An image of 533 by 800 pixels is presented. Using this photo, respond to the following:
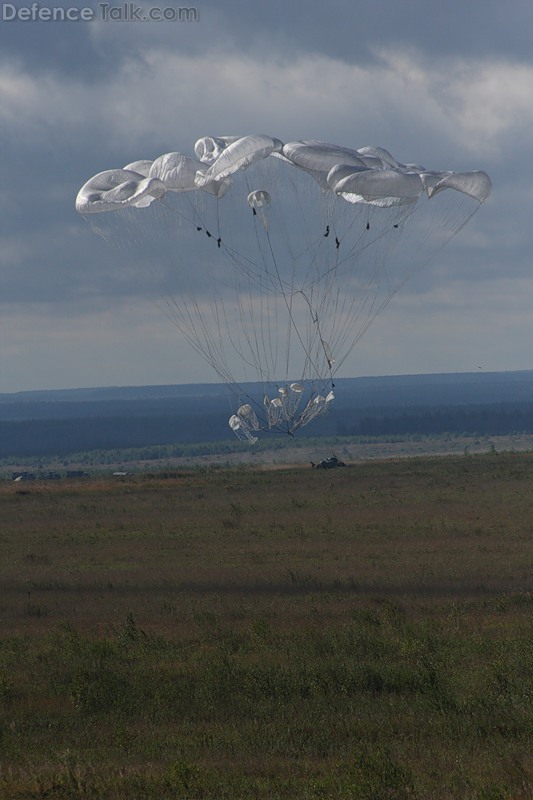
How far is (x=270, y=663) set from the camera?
53.8ft

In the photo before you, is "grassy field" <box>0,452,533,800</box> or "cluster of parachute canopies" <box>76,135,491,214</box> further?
"cluster of parachute canopies" <box>76,135,491,214</box>

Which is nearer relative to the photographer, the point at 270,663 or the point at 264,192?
the point at 270,663

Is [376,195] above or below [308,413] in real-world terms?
above

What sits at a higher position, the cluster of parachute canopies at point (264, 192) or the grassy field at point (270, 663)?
the cluster of parachute canopies at point (264, 192)

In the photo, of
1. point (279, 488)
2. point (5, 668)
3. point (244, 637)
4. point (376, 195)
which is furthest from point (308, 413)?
point (279, 488)

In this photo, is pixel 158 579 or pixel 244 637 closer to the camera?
pixel 244 637

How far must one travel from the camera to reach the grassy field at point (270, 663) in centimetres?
1088

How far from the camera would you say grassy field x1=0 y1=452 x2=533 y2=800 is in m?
10.9

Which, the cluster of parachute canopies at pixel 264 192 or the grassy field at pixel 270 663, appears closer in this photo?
the grassy field at pixel 270 663

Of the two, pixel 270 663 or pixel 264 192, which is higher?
pixel 264 192

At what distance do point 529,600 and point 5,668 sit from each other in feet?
34.2

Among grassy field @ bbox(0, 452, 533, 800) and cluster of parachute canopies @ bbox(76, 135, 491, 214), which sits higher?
cluster of parachute canopies @ bbox(76, 135, 491, 214)

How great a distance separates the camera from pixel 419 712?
13.5 metres

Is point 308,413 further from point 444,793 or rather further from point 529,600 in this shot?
point 444,793
